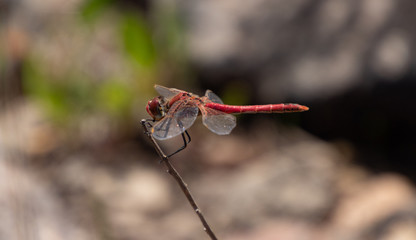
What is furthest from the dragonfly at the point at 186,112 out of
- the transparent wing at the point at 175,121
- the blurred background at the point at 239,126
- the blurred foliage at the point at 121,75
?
the blurred foliage at the point at 121,75

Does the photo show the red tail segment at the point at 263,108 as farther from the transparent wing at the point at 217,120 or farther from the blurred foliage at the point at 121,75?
the blurred foliage at the point at 121,75

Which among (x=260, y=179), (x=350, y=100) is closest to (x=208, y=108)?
(x=260, y=179)

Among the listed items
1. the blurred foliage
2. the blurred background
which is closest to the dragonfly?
the blurred background

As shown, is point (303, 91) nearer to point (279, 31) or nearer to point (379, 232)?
point (279, 31)

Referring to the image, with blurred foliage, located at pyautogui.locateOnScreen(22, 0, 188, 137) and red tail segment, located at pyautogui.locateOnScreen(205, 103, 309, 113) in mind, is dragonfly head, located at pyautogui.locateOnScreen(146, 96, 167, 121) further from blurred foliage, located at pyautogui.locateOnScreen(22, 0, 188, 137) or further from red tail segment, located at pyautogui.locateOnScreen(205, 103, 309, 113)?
blurred foliage, located at pyautogui.locateOnScreen(22, 0, 188, 137)

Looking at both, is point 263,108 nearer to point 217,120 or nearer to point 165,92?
point 217,120

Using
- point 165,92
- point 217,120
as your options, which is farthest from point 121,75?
point 217,120
